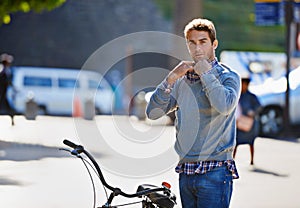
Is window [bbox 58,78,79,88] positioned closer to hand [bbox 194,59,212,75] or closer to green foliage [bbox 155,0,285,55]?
green foliage [bbox 155,0,285,55]

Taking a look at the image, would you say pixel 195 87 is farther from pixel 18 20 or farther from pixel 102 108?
pixel 18 20

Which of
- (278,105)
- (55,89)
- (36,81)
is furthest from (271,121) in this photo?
(36,81)

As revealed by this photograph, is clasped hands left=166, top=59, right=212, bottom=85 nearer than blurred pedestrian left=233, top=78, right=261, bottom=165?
Yes

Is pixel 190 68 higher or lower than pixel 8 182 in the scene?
higher

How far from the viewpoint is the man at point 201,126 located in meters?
4.20

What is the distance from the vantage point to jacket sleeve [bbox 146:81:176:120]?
430 cm

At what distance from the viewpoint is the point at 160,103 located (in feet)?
14.2

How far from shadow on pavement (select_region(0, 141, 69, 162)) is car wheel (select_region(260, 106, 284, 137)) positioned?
27.0ft

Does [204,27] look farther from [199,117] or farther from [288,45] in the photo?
[288,45]

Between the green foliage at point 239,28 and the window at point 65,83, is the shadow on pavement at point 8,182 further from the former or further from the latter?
the green foliage at point 239,28

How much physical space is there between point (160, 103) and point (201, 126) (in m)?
0.26

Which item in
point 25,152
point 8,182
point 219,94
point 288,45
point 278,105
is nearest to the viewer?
point 219,94

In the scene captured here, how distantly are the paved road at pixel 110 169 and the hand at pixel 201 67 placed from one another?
3.14ft

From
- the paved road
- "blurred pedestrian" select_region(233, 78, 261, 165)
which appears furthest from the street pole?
"blurred pedestrian" select_region(233, 78, 261, 165)
